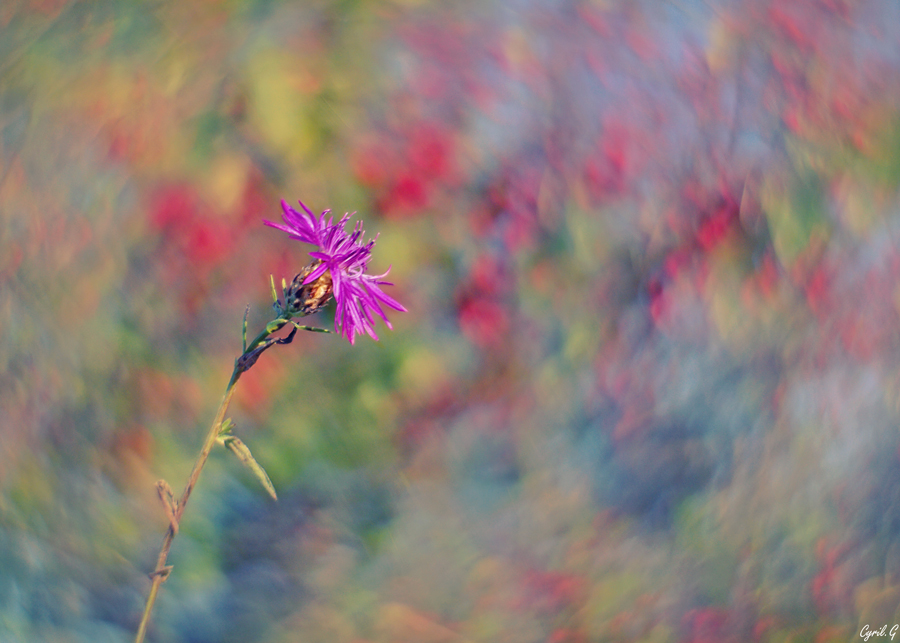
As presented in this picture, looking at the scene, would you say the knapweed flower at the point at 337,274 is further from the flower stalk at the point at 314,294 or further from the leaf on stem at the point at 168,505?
the leaf on stem at the point at 168,505

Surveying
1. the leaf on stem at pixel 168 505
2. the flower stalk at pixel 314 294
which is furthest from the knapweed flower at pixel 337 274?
the leaf on stem at pixel 168 505

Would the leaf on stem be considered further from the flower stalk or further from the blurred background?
the blurred background

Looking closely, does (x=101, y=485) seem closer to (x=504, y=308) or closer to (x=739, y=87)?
(x=504, y=308)

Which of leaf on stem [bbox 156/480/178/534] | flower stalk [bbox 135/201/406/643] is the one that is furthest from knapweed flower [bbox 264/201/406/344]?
leaf on stem [bbox 156/480/178/534]

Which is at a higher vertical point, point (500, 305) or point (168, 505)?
point (500, 305)

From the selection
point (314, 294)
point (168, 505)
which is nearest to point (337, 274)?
point (314, 294)

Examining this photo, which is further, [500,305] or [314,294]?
[500,305]

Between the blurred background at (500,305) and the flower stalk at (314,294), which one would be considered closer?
the flower stalk at (314,294)

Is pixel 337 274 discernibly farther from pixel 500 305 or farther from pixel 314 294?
pixel 500 305
